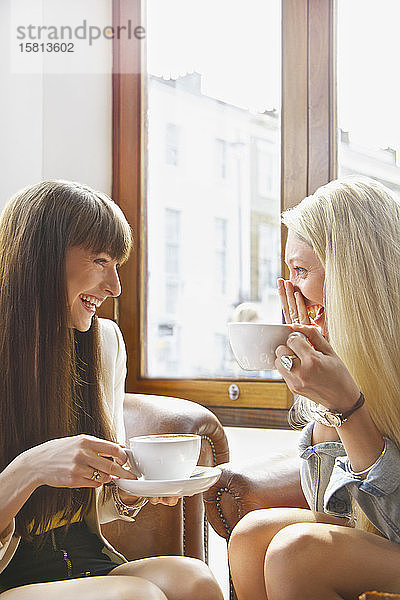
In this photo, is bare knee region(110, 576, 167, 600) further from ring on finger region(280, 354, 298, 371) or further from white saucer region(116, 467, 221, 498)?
ring on finger region(280, 354, 298, 371)

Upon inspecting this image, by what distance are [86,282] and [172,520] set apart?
2.54ft

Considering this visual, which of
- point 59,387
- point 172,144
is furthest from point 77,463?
point 172,144

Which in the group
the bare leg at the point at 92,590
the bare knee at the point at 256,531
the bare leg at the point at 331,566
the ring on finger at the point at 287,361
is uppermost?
the ring on finger at the point at 287,361

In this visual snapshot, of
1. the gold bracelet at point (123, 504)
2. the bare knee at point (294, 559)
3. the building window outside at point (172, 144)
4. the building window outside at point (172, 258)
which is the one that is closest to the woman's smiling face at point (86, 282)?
the gold bracelet at point (123, 504)

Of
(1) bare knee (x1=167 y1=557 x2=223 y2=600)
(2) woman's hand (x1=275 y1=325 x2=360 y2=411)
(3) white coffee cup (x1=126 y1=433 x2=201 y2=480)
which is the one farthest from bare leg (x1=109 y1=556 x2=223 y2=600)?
(2) woman's hand (x1=275 y1=325 x2=360 y2=411)

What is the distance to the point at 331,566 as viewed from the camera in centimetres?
131

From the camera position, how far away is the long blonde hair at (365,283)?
1457 mm

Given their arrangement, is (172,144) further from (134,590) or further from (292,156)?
(134,590)

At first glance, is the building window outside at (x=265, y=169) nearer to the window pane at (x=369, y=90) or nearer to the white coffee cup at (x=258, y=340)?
the window pane at (x=369, y=90)

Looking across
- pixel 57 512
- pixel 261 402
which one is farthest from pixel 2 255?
pixel 261 402

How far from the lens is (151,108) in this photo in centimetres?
292

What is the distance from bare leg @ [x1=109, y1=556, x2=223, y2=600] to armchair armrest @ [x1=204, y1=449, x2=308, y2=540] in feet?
0.98

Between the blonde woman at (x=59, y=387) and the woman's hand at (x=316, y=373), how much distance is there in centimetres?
33

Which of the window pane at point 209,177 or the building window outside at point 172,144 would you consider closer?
the window pane at point 209,177
